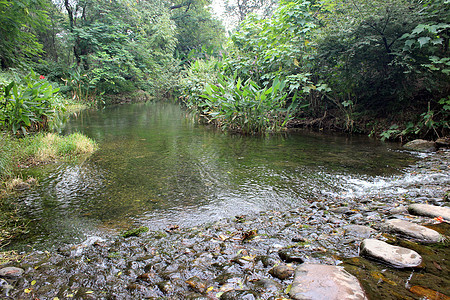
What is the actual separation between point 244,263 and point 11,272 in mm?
1508

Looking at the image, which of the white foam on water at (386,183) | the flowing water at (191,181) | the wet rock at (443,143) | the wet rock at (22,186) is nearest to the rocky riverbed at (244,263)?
the flowing water at (191,181)

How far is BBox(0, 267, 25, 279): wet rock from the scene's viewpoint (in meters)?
1.72

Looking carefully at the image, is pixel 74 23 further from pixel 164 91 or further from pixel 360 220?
pixel 360 220

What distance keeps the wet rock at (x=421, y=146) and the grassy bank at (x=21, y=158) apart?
6.29 m

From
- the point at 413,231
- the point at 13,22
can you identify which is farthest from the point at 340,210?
the point at 13,22

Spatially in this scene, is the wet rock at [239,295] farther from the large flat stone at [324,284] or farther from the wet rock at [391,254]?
the wet rock at [391,254]

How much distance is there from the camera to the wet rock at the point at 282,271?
1706mm

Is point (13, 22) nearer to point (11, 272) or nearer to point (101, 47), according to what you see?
point (11, 272)

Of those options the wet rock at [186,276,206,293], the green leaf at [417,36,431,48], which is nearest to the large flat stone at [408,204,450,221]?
the wet rock at [186,276,206,293]

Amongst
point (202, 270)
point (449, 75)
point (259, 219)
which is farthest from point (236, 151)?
point (449, 75)

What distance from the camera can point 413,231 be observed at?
2.08 m

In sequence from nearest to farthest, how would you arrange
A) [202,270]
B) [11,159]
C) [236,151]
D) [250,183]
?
[202,270]
[250,183]
[11,159]
[236,151]

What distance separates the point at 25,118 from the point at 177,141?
306 cm

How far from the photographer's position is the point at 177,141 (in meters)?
6.77
